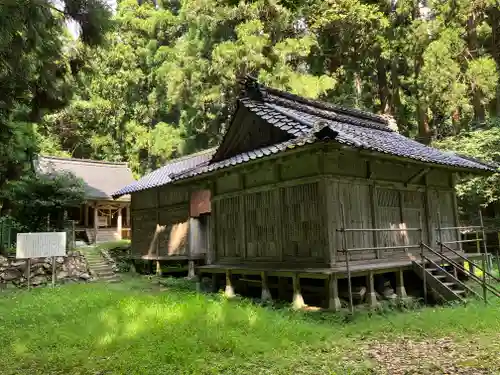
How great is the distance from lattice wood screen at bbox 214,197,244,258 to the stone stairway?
761 centimetres

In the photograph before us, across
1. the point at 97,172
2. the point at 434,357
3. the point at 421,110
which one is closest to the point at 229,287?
the point at 434,357

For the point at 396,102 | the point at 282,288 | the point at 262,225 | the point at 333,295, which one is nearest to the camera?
the point at 333,295

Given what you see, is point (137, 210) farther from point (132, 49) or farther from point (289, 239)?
point (132, 49)

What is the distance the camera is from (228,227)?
1409cm

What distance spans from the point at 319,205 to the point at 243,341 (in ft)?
15.2

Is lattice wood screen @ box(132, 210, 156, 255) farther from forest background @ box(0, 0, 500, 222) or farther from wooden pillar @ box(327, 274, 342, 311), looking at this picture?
wooden pillar @ box(327, 274, 342, 311)

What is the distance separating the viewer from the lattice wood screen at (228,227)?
13.7 meters

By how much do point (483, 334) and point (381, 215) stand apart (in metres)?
4.77

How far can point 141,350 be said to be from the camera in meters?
6.92

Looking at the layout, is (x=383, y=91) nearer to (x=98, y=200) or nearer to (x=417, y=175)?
(x=417, y=175)

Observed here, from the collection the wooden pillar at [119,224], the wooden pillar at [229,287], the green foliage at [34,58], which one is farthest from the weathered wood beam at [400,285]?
the wooden pillar at [119,224]

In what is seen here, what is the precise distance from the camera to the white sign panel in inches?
615

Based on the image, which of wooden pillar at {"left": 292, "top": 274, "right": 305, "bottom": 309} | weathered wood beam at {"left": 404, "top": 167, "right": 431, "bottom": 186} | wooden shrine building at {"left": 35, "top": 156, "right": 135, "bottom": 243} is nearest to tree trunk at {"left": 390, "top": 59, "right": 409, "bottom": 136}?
weathered wood beam at {"left": 404, "top": 167, "right": 431, "bottom": 186}

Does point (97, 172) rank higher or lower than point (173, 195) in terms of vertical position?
higher
